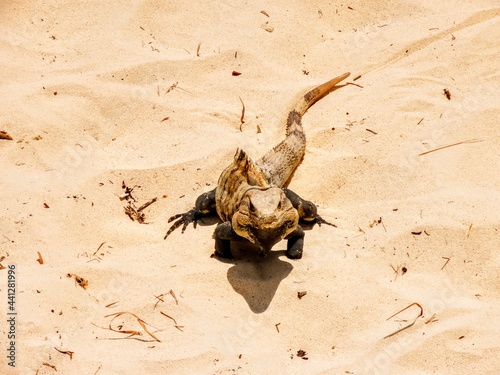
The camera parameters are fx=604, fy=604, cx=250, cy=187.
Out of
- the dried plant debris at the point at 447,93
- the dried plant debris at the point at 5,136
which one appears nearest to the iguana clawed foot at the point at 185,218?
the dried plant debris at the point at 5,136

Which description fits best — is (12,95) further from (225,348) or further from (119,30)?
(225,348)

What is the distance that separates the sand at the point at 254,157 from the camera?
3479 mm

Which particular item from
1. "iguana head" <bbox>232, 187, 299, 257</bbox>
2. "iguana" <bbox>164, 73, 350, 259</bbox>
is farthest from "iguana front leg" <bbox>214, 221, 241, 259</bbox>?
"iguana head" <bbox>232, 187, 299, 257</bbox>

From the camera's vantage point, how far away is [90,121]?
5117mm

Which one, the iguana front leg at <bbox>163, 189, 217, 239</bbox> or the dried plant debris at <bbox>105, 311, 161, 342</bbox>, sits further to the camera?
the iguana front leg at <bbox>163, 189, 217, 239</bbox>

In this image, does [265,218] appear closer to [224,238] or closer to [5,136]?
[224,238]

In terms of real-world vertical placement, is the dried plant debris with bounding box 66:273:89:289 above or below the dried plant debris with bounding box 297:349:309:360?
above

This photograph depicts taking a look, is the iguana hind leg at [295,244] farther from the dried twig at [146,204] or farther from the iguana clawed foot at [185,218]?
the dried twig at [146,204]

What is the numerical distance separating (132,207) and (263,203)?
1253 millimetres

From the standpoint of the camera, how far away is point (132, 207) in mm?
4516

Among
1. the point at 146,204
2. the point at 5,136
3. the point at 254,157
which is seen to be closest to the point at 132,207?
the point at 146,204

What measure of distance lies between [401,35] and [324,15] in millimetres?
836

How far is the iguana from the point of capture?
3.71 m

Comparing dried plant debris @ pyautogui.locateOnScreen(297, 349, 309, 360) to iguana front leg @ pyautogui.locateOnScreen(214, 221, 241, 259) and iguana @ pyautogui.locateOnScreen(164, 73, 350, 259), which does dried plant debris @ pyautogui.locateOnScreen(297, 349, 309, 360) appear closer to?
iguana @ pyautogui.locateOnScreen(164, 73, 350, 259)
